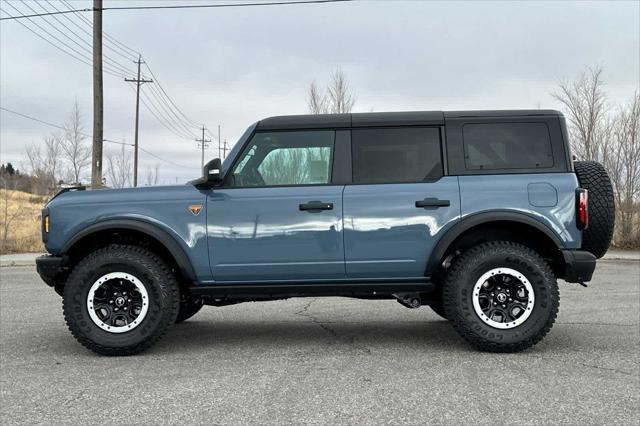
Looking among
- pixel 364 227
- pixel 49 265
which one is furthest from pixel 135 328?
pixel 364 227

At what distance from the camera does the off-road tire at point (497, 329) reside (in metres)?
4.63

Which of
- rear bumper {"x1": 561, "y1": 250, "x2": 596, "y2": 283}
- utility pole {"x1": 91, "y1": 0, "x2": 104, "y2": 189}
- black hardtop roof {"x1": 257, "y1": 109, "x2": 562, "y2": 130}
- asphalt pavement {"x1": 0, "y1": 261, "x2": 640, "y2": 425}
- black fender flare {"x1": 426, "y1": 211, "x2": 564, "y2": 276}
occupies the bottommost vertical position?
asphalt pavement {"x1": 0, "y1": 261, "x2": 640, "y2": 425}

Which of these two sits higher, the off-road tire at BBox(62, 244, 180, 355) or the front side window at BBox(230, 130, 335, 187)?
the front side window at BBox(230, 130, 335, 187)

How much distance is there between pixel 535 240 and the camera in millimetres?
5004

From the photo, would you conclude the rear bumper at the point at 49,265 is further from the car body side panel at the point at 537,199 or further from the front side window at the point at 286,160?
the car body side panel at the point at 537,199

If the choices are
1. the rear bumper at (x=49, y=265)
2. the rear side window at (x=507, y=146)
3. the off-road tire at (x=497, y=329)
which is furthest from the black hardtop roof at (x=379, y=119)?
the rear bumper at (x=49, y=265)

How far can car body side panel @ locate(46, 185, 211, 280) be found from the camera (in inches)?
187

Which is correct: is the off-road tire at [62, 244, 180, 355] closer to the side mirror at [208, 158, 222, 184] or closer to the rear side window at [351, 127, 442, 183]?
the side mirror at [208, 158, 222, 184]

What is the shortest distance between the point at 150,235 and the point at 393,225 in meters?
2.07

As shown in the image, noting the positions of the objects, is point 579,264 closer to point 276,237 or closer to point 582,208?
point 582,208

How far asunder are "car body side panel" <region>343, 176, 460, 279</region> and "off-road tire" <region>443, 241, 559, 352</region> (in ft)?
1.20

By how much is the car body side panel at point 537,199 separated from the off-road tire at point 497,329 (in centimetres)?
32

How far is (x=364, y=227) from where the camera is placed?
4.72 metres

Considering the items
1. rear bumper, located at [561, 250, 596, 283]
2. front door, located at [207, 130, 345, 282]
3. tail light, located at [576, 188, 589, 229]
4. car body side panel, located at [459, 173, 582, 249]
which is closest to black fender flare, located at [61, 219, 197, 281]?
front door, located at [207, 130, 345, 282]
